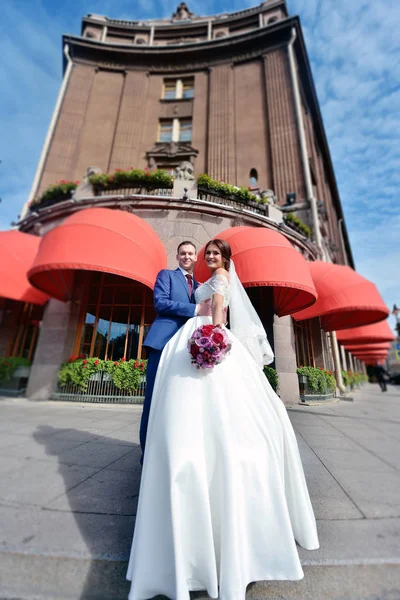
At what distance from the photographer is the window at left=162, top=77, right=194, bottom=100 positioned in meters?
19.8

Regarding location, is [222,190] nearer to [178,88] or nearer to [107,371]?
[107,371]

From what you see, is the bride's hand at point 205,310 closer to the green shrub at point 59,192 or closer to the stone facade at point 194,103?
the green shrub at point 59,192

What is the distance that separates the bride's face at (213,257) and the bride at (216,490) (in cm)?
84

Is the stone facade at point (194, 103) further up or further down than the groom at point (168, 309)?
further up

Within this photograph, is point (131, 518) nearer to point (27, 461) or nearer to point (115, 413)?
point (27, 461)

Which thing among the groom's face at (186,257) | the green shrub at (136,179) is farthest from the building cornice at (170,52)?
the groom's face at (186,257)

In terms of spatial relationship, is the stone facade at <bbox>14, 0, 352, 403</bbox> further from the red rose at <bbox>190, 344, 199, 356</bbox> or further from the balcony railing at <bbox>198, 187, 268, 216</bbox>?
the red rose at <bbox>190, 344, 199, 356</bbox>

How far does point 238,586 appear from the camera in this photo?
135 centimetres

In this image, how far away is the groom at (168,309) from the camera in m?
2.44

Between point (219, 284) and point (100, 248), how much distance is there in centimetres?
530

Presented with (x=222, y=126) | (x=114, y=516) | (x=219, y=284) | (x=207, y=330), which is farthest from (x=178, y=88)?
(x=114, y=516)

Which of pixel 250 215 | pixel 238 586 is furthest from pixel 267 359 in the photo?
pixel 250 215

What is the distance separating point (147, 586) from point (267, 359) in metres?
1.61

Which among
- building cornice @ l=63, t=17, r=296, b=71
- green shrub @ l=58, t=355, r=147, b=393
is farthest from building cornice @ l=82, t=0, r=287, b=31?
green shrub @ l=58, t=355, r=147, b=393
